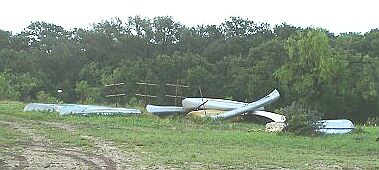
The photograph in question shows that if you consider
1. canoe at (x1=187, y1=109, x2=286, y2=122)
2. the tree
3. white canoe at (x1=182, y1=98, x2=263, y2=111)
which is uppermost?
the tree

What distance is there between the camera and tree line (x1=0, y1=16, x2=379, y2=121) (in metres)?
43.7

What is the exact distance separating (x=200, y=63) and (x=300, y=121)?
35180 mm

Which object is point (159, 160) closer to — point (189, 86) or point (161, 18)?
point (189, 86)

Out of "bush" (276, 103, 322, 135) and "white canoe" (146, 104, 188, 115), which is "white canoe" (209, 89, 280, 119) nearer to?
"white canoe" (146, 104, 188, 115)

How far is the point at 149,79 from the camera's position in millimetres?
52500

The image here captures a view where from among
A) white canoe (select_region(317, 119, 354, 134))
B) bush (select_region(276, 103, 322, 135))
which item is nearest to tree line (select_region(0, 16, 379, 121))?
white canoe (select_region(317, 119, 354, 134))

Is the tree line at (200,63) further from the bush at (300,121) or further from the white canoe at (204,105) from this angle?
the bush at (300,121)

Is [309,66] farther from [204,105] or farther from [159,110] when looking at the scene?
[159,110]

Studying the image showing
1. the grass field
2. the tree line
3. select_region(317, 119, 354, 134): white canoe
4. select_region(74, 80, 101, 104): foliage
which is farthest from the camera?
select_region(74, 80, 101, 104): foliage

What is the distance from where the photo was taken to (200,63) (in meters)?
55.7

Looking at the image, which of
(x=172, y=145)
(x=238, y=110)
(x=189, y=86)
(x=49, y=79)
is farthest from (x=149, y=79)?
(x=172, y=145)

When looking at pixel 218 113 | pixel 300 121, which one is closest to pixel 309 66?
pixel 218 113

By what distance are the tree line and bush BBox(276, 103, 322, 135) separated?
21335 millimetres

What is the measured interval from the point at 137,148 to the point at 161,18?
56.5m
